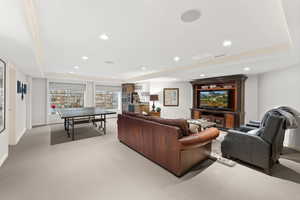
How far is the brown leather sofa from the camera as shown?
84.6 inches

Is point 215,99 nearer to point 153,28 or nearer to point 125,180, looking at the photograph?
point 153,28

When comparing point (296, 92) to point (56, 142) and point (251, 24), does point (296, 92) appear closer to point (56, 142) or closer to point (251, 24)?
point (251, 24)

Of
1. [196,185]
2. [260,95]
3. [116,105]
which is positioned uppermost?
[260,95]

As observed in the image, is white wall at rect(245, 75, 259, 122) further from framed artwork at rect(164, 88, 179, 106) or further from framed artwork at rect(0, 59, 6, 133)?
framed artwork at rect(0, 59, 6, 133)

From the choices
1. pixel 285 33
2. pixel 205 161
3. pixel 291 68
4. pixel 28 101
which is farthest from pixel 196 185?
pixel 28 101

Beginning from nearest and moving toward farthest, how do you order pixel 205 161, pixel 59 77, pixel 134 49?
pixel 205 161
pixel 134 49
pixel 59 77

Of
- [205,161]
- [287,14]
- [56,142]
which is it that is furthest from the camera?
[56,142]

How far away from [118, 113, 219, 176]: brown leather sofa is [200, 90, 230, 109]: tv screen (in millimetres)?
3127

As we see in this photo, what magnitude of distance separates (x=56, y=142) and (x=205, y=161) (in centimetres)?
396

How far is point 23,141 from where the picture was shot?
3.71 metres

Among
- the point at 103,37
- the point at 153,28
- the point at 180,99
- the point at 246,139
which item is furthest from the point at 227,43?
the point at 180,99

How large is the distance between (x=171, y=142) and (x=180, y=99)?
195 inches

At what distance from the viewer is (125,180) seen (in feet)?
6.85

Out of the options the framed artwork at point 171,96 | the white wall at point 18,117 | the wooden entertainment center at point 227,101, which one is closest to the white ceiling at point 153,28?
the white wall at point 18,117
